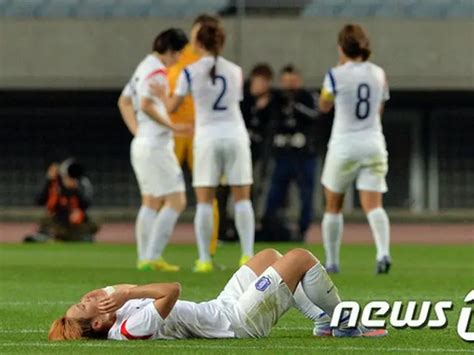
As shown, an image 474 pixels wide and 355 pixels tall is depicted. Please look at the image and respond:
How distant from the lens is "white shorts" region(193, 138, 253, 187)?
1623cm

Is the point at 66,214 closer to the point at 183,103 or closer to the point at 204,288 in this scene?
the point at 183,103

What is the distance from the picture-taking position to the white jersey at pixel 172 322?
920cm

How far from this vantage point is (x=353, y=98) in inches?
627

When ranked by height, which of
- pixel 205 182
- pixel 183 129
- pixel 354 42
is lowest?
pixel 205 182

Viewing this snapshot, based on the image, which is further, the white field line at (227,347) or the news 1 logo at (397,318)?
the news 1 logo at (397,318)

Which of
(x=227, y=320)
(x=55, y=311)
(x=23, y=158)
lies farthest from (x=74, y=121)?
(x=227, y=320)

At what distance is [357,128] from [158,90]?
2.06m

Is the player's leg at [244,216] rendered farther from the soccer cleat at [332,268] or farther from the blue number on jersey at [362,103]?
the blue number on jersey at [362,103]

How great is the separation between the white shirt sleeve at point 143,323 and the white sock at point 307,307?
85 centimetres

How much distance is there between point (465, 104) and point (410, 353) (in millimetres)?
26198

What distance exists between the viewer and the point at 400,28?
33.9 meters

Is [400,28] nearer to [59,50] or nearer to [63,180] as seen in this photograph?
[59,50]

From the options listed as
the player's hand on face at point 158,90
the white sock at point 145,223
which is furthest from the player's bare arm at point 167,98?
the white sock at point 145,223

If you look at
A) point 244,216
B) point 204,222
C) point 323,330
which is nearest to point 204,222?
point 204,222
